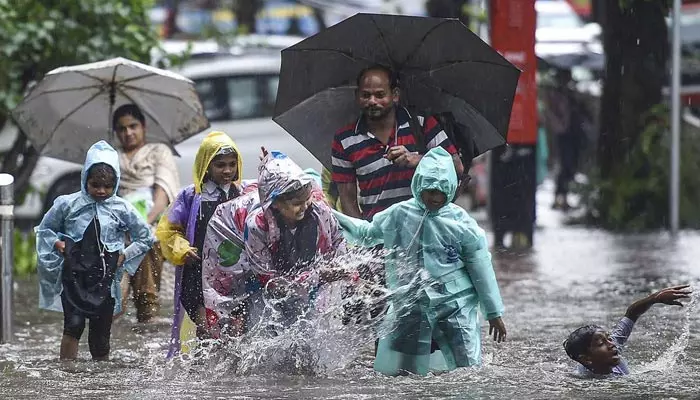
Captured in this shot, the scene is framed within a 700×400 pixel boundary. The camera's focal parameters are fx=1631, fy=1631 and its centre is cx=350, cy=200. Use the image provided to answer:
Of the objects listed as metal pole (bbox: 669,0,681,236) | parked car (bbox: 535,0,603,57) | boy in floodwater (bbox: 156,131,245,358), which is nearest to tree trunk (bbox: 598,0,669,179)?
metal pole (bbox: 669,0,681,236)

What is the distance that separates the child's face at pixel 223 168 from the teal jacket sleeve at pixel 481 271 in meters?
1.46

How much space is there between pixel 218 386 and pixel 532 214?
8.91 metres

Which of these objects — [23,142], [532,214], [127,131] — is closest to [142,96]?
[127,131]

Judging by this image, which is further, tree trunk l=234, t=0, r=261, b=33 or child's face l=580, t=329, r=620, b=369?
tree trunk l=234, t=0, r=261, b=33

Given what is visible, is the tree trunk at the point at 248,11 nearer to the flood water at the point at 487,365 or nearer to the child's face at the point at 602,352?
the flood water at the point at 487,365

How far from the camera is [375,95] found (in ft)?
27.5

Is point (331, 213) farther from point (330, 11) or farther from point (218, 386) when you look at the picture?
point (330, 11)

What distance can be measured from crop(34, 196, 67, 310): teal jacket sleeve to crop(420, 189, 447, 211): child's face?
7.32ft

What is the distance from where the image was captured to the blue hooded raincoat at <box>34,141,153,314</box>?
348 inches

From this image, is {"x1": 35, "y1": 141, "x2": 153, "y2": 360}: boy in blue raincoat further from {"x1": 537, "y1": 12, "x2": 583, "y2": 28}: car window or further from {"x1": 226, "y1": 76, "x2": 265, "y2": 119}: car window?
{"x1": 537, "y1": 12, "x2": 583, "y2": 28}: car window

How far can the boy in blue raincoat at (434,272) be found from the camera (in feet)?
25.1

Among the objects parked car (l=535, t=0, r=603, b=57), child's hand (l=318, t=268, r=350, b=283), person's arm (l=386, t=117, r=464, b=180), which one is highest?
parked car (l=535, t=0, r=603, b=57)

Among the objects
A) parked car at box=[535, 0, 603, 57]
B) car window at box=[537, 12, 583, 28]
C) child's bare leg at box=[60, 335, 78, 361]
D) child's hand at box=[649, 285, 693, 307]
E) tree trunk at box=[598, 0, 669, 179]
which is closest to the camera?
child's hand at box=[649, 285, 693, 307]

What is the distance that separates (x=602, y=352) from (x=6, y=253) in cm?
386
